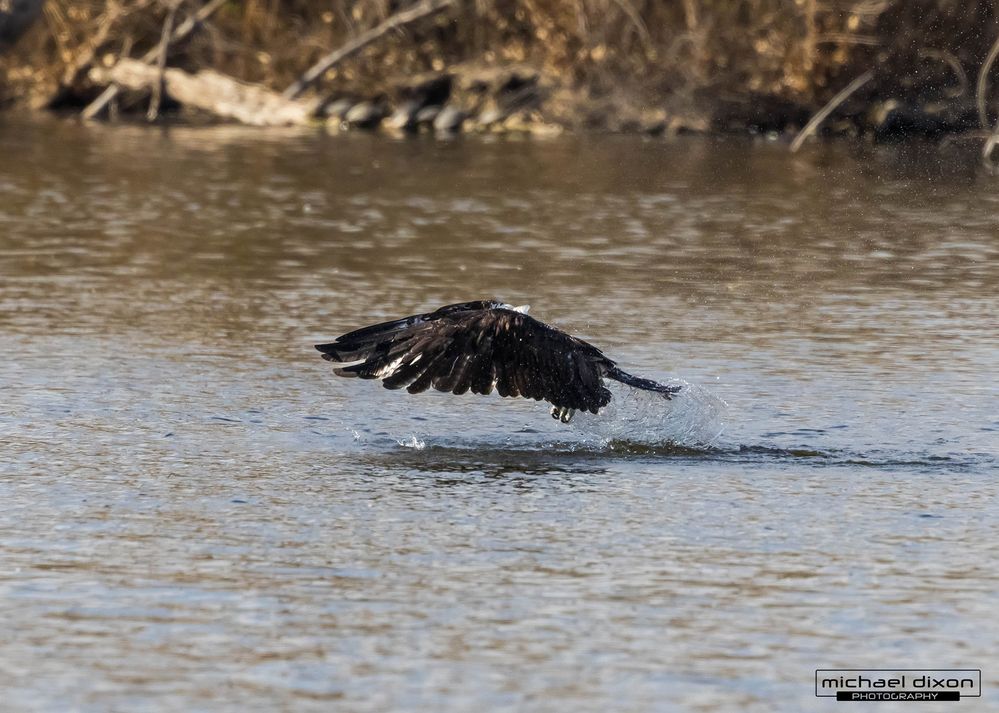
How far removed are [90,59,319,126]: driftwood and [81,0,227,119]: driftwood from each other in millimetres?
443

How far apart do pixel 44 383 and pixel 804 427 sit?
12.0 feet

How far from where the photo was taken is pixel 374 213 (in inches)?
687

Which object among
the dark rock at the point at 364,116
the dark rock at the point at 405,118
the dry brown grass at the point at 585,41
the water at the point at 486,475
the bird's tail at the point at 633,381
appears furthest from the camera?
the dark rock at the point at 364,116

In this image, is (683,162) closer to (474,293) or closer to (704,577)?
(474,293)

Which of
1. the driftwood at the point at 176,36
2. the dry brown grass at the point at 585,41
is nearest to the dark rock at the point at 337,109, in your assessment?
the dry brown grass at the point at 585,41

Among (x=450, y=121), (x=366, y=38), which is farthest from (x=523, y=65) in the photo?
(x=366, y=38)

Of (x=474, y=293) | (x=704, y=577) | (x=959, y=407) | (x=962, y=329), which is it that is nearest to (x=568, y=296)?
(x=474, y=293)

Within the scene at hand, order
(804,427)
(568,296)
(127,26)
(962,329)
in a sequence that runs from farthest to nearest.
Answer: (127,26) → (568,296) → (962,329) → (804,427)

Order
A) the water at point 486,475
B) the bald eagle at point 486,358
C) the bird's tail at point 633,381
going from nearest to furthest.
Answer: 1. the water at point 486,475
2. the bald eagle at point 486,358
3. the bird's tail at point 633,381

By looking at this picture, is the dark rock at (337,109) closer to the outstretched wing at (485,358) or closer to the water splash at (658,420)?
the water splash at (658,420)

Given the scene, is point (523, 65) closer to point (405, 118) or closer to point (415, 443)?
point (405, 118)

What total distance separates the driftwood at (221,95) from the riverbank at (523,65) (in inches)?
1.1

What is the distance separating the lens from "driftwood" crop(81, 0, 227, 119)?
28.1 meters

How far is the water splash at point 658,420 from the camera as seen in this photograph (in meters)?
8.38
